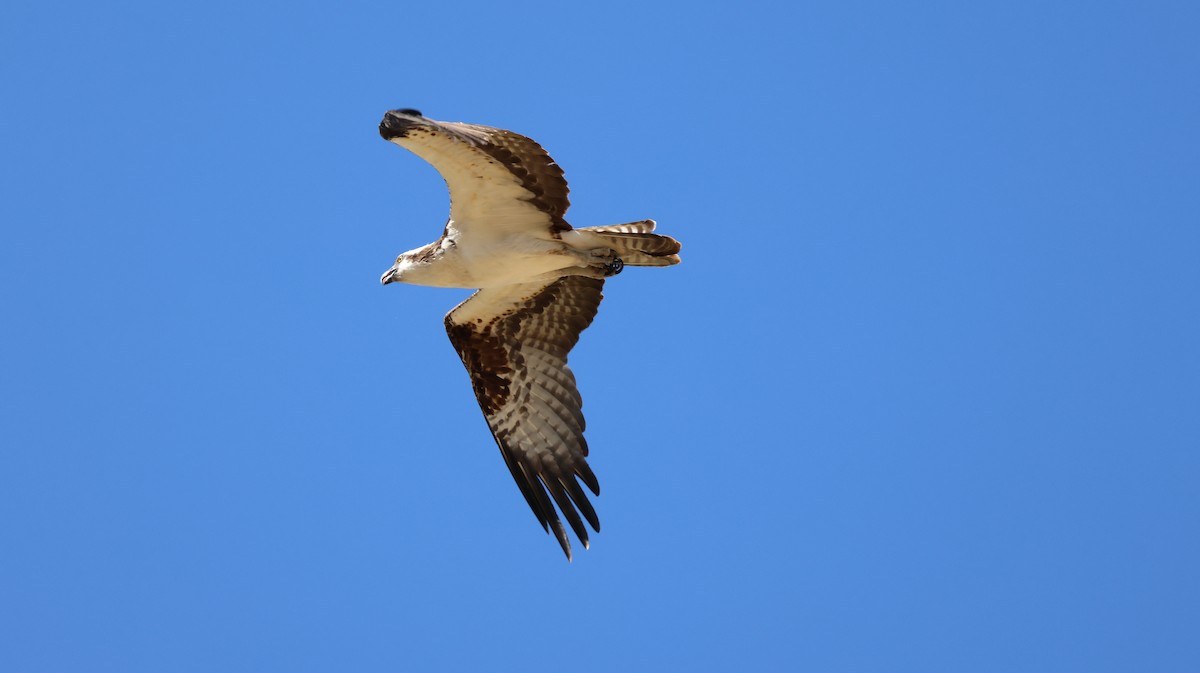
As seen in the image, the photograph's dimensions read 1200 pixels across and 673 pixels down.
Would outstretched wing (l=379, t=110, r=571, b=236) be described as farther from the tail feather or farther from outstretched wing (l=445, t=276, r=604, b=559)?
outstretched wing (l=445, t=276, r=604, b=559)

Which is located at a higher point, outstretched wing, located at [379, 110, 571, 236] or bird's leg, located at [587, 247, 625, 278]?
outstretched wing, located at [379, 110, 571, 236]

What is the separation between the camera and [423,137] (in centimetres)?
960

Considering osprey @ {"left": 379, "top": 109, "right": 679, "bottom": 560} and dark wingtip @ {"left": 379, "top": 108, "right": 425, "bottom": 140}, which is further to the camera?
osprey @ {"left": 379, "top": 109, "right": 679, "bottom": 560}

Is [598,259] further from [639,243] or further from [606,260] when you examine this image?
[639,243]

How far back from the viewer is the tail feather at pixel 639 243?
10.6 meters

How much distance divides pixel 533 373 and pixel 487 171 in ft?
7.78

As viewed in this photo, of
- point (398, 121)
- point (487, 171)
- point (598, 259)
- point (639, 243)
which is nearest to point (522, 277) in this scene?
point (598, 259)

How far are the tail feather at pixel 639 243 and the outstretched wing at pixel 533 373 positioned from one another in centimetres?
100

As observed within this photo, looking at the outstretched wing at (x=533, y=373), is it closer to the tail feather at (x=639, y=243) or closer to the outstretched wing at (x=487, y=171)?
the tail feather at (x=639, y=243)

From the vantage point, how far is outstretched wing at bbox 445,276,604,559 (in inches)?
463

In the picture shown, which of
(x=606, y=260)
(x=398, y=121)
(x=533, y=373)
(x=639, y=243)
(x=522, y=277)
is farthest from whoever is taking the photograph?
(x=533, y=373)

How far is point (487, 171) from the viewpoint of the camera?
10211 mm

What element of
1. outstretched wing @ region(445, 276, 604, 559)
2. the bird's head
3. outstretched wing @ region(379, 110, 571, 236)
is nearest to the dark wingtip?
outstretched wing @ region(379, 110, 571, 236)

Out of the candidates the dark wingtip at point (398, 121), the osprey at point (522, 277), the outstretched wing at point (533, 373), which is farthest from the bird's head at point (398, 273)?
the dark wingtip at point (398, 121)
